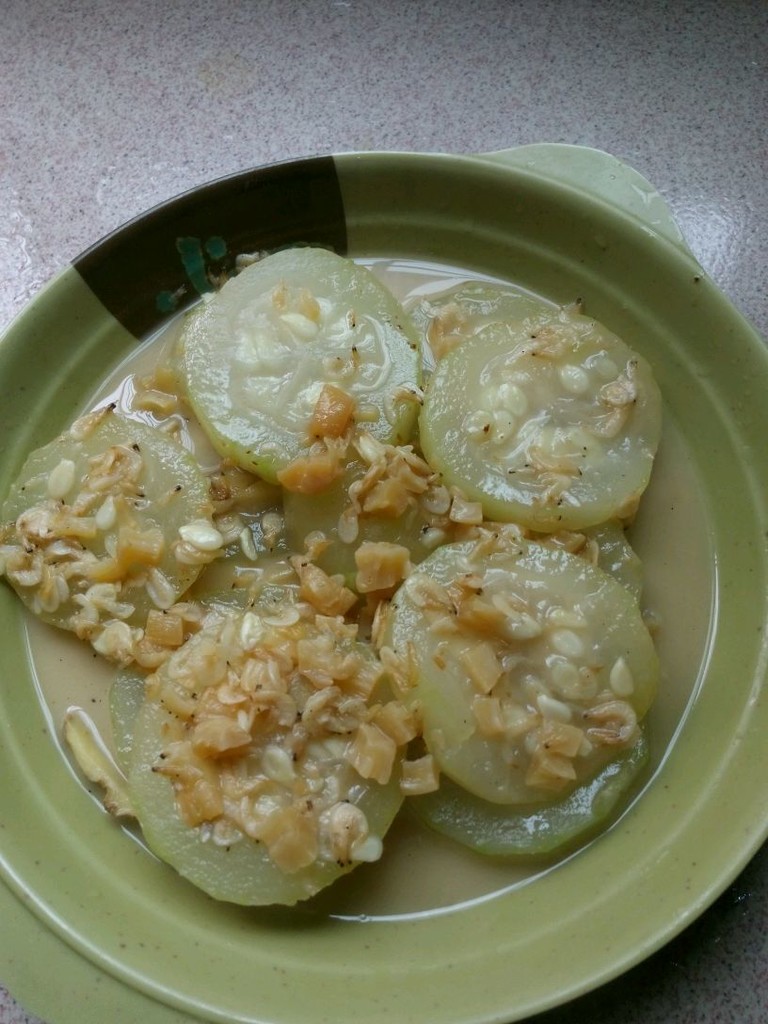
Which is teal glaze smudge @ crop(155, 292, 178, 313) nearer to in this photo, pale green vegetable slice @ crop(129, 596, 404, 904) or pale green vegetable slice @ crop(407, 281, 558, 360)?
pale green vegetable slice @ crop(407, 281, 558, 360)

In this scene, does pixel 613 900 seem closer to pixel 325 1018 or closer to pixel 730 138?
pixel 325 1018

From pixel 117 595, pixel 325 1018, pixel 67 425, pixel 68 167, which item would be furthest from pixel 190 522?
pixel 68 167

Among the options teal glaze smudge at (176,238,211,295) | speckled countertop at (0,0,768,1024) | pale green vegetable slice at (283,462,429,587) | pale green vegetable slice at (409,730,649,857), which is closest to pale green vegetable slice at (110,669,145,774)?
pale green vegetable slice at (283,462,429,587)

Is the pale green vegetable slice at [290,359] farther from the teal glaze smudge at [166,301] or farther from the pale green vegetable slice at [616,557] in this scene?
the pale green vegetable slice at [616,557]

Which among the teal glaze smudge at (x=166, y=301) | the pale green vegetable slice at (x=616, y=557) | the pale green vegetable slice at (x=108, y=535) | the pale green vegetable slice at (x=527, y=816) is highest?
the teal glaze smudge at (x=166, y=301)

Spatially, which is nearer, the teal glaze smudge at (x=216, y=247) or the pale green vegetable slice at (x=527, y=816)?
the pale green vegetable slice at (x=527, y=816)

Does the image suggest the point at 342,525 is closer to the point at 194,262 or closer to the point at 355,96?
the point at 194,262

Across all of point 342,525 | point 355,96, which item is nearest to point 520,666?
point 342,525

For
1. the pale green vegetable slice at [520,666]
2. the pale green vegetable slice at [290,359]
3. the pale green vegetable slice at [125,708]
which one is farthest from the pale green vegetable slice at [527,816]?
the pale green vegetable slice at [290,359]
